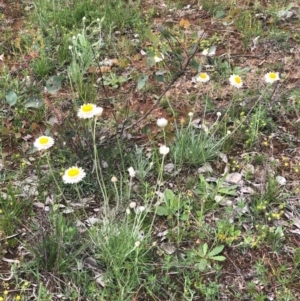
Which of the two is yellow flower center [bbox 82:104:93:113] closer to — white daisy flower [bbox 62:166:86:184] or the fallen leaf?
white daisy flower [bbox 62:166:86:184]

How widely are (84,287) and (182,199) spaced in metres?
0.77

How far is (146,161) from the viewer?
2971 mm

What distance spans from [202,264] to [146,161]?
0.78 metres

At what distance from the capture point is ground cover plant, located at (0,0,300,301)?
7.93ft

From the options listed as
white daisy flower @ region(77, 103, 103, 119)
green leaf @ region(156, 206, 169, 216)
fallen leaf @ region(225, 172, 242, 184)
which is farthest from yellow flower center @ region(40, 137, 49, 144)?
fallen leaf @ region(225, 172, 242, 184)

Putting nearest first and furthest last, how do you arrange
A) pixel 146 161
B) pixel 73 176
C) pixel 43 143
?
pixel 73 176, pixel 43 143, pixel 146 161

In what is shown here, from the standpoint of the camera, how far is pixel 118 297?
7.49 feet

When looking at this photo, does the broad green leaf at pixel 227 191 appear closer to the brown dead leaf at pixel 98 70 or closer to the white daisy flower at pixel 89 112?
the white daisy flower at pixel 89 112

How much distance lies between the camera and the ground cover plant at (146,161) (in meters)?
2.42

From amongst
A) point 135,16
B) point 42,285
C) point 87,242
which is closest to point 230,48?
point 135,16

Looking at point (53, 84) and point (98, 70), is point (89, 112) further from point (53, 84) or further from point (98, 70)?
point (98, 70)

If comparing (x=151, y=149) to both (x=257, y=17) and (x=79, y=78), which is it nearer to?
(x=79, y=78)

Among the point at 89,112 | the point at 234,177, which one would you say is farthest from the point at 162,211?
the point at 89,112

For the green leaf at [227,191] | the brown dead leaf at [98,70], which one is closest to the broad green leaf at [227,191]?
the green leaf at [227,191]
